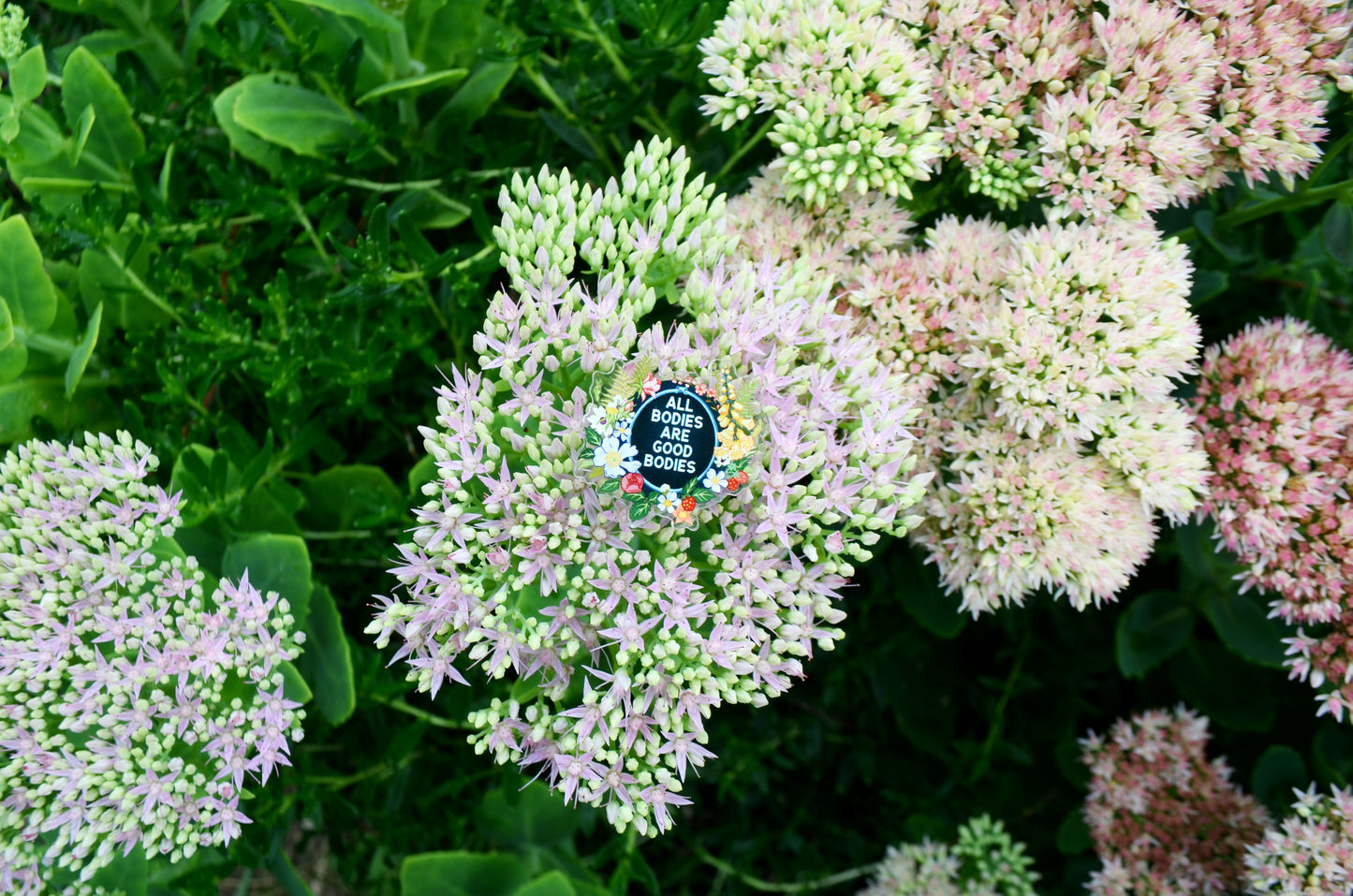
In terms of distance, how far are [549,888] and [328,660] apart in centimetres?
61

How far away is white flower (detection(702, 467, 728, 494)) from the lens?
1.19 metres

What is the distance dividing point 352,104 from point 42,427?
88cm

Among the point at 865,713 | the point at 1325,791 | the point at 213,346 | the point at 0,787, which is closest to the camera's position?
the point at 0,787

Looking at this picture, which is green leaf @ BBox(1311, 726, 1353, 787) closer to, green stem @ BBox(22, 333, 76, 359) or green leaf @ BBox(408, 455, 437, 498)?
green leaf @ BBox(408, 455, 437, 498)

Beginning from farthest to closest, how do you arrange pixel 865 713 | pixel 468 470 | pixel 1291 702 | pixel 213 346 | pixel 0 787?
pixel 865 713 → pixel 1291 702 → pixel 213 346 → pixel 0 787 → pixel 468 470

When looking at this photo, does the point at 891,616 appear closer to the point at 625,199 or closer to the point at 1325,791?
the point at 1325,791

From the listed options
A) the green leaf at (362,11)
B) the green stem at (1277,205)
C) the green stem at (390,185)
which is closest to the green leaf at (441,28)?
the green leaf at (362,11)

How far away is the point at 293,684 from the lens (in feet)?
4.89

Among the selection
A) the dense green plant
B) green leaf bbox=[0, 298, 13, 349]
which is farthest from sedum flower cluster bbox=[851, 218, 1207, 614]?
green leaf bbox=[0, 298, 13, 349]

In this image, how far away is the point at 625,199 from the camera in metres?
1.40

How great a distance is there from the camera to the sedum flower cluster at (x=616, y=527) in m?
1.22

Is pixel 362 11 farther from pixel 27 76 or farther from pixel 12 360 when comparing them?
pixel 12 360

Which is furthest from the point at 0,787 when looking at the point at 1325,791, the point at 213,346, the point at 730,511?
the point at 1325,791

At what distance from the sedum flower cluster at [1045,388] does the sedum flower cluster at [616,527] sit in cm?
23
